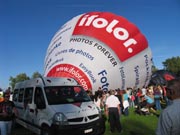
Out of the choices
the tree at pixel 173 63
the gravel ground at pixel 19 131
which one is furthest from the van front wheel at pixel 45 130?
the tree at pixel 173 63

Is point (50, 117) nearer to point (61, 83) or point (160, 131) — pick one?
point (61, 83)

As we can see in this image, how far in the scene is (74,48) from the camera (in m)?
14.1

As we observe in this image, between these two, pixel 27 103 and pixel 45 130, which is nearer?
pixel 45 130

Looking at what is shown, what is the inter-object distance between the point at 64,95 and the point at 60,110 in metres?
1.20

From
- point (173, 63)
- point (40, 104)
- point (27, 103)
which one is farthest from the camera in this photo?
point (173, 63)

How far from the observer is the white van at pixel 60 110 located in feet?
29.6

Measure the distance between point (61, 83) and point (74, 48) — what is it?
144 inches

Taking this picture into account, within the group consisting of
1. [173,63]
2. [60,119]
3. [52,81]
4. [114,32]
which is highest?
[173,63]

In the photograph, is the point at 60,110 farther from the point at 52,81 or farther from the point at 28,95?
the point at 28,95

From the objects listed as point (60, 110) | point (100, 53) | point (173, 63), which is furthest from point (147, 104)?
point (173, 63)

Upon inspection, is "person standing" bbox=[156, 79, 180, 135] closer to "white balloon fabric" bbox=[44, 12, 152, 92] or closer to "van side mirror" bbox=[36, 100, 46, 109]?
"van side mirror" bbox=[36, 100, 46, 109]

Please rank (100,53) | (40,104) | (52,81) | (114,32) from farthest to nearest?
(114,32), (100,53), (52,81), (40,104)

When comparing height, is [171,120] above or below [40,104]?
below

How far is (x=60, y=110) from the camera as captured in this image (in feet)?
29.9
